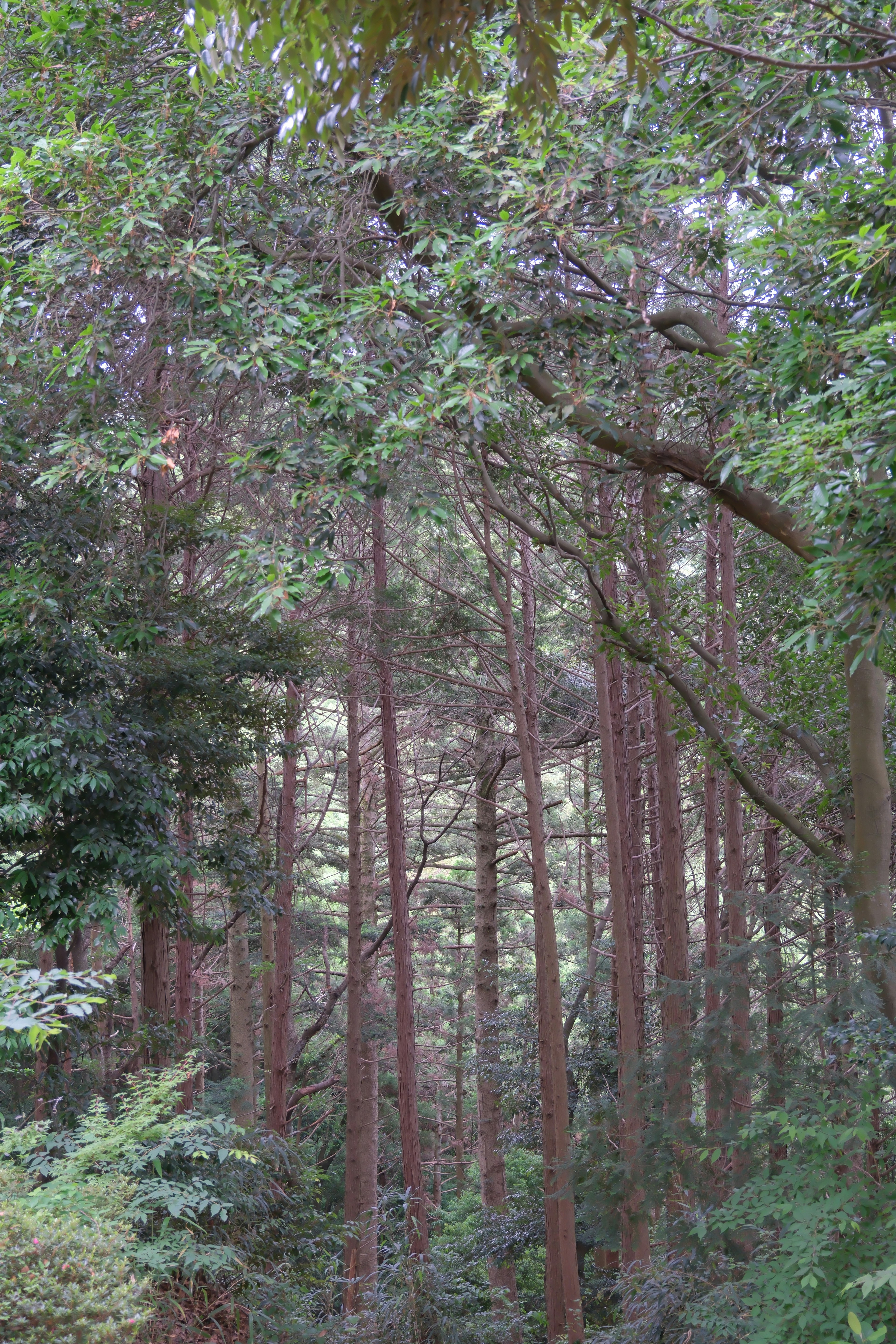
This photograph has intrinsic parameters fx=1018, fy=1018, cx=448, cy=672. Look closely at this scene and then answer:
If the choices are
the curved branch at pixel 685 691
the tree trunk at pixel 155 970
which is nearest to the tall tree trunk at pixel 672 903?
the curved branch at pixel 685 691

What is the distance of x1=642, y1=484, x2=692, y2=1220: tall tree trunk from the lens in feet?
20.2

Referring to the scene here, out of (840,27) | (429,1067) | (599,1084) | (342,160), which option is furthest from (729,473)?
(429,1067)

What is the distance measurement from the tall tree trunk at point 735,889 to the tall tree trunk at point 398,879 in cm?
378

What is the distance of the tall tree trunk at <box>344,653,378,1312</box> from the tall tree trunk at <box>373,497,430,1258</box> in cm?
41

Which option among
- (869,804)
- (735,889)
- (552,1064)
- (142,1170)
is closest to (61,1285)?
(142,1170)

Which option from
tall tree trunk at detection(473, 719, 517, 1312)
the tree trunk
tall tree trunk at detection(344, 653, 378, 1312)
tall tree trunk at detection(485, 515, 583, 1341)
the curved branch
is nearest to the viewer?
the curved branch

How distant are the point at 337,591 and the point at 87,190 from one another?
7.14m

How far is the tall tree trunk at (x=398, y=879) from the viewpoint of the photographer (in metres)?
11.6

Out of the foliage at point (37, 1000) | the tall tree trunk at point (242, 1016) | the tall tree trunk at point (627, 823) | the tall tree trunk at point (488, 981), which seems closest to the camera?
the foliage at point (37, 1000)

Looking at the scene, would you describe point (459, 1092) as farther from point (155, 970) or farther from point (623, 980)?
point (155, 970)

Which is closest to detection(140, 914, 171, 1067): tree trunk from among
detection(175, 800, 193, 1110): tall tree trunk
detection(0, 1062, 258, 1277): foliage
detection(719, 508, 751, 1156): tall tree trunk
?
detection(175, 800, 193, 1110): tall tree trunk

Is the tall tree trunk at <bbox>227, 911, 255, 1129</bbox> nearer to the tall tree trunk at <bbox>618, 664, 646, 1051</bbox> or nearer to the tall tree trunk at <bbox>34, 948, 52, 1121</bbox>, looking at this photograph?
the tall tree trunk at <bbox>618, 664, 646, 1051</bbox>

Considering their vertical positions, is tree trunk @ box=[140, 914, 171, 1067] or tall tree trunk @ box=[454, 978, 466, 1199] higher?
tree trunk @ box=[140, 914, 171, 1067]

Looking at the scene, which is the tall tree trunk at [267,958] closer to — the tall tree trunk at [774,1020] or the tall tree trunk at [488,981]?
the tall tree trunk at [488,981]
